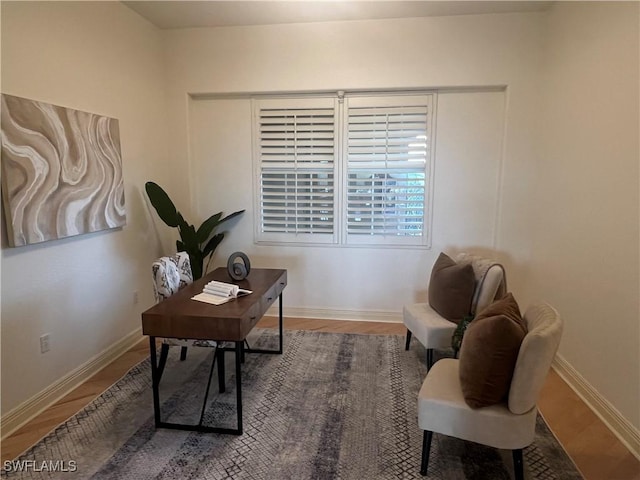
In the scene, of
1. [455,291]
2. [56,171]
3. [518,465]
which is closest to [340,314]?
[455,291]

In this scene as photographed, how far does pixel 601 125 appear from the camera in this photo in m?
2.62

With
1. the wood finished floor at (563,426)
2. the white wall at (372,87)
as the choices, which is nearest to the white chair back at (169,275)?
the wood finished floor at (563,426)

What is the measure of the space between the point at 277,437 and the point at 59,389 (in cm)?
165

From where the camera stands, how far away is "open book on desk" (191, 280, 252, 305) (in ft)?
7.88

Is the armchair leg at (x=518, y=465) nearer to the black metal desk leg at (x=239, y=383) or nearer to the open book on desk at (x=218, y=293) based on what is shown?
the black metal desk leg at (x=239, y=383)

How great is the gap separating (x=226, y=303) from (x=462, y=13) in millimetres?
3322

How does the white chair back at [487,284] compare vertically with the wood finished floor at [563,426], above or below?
above

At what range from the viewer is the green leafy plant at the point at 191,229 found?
358 centimetres

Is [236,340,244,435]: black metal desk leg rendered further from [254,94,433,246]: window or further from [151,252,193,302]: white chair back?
[254,94,433,246]: window

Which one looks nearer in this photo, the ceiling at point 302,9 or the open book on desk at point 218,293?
the open book on desk at point 218,293

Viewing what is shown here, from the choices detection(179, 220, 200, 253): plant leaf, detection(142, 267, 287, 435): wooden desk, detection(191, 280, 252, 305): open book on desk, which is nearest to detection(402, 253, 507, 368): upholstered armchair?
detection(142, 267, 287, 435): wooden desk

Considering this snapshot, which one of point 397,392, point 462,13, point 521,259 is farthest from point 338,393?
point 462,13

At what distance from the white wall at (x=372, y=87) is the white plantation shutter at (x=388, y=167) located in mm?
152

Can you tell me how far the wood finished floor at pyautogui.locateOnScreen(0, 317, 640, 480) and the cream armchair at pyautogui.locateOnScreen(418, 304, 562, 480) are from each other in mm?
621
